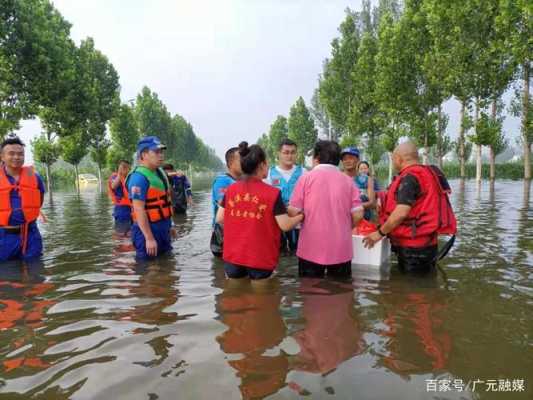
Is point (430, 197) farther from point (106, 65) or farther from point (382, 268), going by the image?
point (106, 65)

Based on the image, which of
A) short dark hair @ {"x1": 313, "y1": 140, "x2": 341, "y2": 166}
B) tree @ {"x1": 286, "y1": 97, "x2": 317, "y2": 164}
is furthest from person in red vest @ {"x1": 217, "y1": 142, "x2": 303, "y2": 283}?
tree @ {"x1": 286, "y1": 97, "x2": 317, "y2": 164}

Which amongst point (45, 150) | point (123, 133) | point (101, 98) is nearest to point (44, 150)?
point (45, 150)

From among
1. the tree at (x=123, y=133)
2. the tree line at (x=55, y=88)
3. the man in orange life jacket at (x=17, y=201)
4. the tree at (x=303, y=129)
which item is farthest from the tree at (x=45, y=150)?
the tree at (x=303, y=129)

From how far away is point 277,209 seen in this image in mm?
3855

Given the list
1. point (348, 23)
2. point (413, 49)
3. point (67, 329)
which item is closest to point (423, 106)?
point (413, 49)

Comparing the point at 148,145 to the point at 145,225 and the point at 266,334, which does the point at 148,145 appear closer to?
the point at 145,225

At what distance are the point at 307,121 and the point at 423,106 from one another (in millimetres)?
35171

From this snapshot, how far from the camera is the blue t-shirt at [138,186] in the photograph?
203 inches

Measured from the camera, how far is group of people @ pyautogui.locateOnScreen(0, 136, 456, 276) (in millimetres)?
3945

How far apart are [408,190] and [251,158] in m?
1.99

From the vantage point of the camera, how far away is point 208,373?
8.98ft

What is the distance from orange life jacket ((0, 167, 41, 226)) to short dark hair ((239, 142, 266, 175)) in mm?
4020

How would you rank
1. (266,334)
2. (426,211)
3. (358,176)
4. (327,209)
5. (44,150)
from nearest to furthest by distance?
1. (266,334)
2. (327,209)
3. (426,211)
4. (358,176)
5. (44,150)

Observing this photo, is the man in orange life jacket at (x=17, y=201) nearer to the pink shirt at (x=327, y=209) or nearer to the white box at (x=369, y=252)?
the pink shirt at (x=327, y=209)
